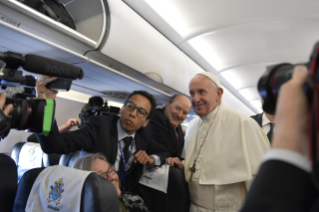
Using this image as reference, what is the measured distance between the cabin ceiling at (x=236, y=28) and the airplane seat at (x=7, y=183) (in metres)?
2.04

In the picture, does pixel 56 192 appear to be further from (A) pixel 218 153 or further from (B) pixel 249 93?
(B) pixel 249 93

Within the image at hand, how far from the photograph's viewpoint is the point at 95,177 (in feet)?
4.17

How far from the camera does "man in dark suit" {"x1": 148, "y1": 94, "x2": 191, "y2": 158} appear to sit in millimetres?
3213

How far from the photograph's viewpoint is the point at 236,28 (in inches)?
128

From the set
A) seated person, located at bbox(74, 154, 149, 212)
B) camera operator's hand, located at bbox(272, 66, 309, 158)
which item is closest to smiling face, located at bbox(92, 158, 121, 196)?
seated person, located at bbox(74, 154, 149, 212)

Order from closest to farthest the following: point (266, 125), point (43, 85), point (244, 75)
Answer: point (43, 85) < point (266, 125) < point (244, 75)

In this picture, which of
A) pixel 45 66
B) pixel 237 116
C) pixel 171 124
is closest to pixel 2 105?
pixel 45 66

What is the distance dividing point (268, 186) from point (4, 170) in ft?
5.34

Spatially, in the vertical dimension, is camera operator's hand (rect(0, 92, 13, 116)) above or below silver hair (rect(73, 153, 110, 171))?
above

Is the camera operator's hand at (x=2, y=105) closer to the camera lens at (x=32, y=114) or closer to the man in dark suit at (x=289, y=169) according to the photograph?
the camera lens at (x=32, y=114)

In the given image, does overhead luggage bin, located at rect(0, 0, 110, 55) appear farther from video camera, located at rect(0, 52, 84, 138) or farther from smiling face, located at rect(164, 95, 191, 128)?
smiling face, located at rect(164, 95, 191, 128)

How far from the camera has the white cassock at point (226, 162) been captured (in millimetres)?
2066

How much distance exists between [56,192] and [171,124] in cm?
225

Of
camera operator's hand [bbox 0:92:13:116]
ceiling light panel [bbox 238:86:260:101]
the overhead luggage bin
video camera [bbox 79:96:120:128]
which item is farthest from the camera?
ceiling light panel [bbox 238:86:260:101]
